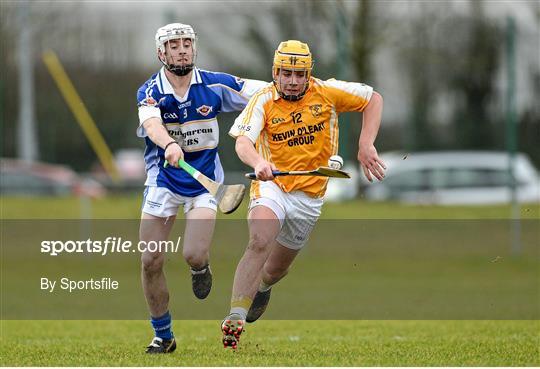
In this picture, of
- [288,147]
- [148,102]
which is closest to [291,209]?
[288,147]

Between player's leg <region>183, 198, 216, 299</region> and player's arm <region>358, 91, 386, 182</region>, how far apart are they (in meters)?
1.16

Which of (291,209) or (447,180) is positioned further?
(447,180)

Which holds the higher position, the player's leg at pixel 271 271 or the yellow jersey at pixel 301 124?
the yellow jersey at pixel 301 124

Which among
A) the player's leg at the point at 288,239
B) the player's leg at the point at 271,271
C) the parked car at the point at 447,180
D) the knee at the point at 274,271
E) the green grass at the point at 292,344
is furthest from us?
the parked car at the point at 447,180

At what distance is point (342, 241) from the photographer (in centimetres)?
1934

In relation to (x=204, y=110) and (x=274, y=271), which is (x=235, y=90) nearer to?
(x=204, y=110)

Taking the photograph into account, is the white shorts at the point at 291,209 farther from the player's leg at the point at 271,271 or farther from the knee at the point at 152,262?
the knee at the point at 152,262

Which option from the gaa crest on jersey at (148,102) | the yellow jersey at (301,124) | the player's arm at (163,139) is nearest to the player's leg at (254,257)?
the yellow jersey at (301,124)

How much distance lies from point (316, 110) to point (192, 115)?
908mm

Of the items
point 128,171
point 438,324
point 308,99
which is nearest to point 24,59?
point 128,171

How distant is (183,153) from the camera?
8641mm

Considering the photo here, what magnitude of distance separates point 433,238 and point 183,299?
6.31 metres

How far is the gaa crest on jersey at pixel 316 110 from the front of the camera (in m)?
8.56

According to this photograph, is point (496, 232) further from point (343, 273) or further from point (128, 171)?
point (128, 171)
